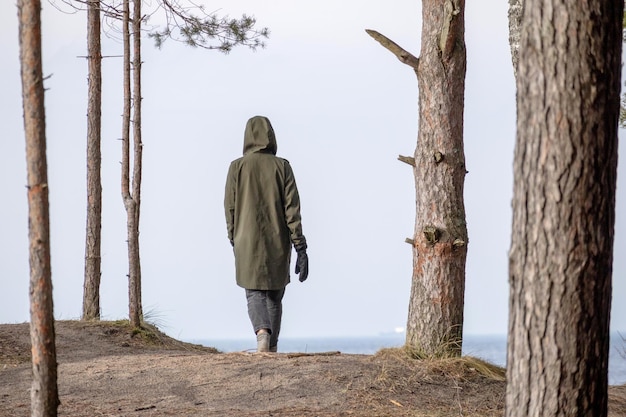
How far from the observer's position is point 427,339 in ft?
26.1

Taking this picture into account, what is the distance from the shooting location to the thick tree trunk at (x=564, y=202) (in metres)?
4.26

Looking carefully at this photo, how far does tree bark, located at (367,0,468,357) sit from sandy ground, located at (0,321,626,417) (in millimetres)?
323

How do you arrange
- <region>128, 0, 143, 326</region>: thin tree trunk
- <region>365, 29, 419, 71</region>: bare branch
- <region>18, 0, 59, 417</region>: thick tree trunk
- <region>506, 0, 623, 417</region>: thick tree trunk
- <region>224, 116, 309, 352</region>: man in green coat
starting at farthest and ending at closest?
<region>128, 0, 143, 326</region>: thin tree trunk < <region>224, 116, 309, 352</region>: man in green coat < <region>365, 29, 419, 71</region>: bare branch < <region>18, 0, 59, 417</region>: thick tree trunk < <region>506, 0, 623, 417</region>: thick tree trunk

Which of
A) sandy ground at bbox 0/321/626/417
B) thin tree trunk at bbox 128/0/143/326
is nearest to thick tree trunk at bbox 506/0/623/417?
sandy ground at bbox 0/321/626/417

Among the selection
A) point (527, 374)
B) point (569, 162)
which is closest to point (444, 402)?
point (527, 374)

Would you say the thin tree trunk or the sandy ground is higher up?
the thin tree trunk

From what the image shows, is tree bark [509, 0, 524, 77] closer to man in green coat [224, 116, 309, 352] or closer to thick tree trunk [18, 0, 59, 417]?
man in green coat [224, 116, 309, 352]

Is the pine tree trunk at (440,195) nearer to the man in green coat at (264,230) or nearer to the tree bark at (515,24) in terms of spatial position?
the tree bark at (515,24)

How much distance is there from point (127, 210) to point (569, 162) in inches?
325

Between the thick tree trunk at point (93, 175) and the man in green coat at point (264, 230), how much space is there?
14.7 ft

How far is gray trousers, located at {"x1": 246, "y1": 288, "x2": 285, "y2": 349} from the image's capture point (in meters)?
8.73

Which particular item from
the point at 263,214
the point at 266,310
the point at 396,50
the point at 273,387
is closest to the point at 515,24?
the point at 396,50

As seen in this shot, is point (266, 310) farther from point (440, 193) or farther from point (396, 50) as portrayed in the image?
point (396, 50)

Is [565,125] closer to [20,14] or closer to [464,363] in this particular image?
[20,14]
